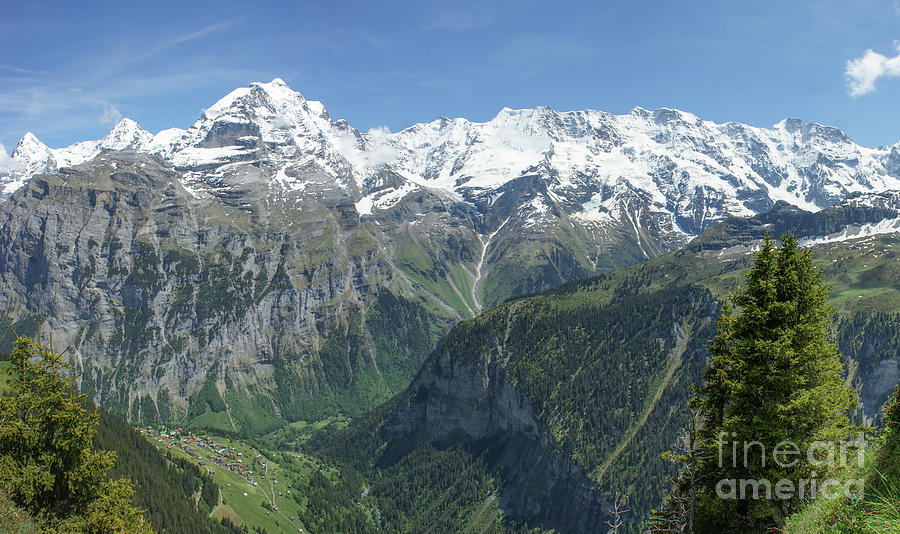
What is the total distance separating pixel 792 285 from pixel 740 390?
597 cm

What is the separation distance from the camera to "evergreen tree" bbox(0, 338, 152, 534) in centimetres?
3128

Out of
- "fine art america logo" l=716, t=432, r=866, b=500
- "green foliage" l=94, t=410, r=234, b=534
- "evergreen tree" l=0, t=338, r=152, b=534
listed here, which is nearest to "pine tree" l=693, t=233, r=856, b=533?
"fine art america logo" l=716, t=432, r=866, b=500

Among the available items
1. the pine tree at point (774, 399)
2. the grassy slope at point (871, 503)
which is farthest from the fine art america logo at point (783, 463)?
the grassy slope at point (871, 503)

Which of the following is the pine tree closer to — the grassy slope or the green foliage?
the grassy slope

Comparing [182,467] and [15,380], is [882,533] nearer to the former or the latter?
[15,380]

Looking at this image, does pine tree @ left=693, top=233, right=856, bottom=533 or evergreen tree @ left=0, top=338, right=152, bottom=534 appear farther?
evergreen tree @ left=0, top=338, right=152, bottom=534

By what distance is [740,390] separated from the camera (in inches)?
1092

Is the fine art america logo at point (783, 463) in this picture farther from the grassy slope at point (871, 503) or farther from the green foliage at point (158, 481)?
the green foliage at point (158, 481)

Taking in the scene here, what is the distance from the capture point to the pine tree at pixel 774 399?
→ 26.1 meters

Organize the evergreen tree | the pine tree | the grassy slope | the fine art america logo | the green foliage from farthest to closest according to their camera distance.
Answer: the green foliage
the evergreen tree
the pine tree
the fine art america logo
the grassy slope

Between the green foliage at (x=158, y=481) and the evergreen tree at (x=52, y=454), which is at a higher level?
the evergreen tree at (x=52, y=454)

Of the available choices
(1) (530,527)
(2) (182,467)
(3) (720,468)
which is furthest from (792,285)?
(1) (530,527)

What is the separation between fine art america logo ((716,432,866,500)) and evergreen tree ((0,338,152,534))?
116 feet

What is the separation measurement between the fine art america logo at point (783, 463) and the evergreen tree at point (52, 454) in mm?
35333
